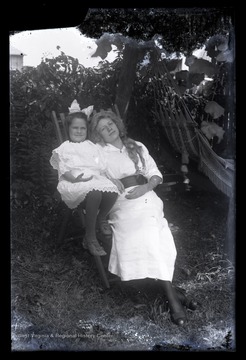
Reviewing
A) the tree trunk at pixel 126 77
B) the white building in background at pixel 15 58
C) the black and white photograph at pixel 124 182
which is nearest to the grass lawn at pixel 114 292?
the black and white photograph at pixel 124 182

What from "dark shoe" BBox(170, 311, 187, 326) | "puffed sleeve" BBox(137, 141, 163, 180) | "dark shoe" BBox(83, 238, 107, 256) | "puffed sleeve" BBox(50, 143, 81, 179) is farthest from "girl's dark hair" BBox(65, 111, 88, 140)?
"dark shoe" BBox(170, 311, 187, 326)

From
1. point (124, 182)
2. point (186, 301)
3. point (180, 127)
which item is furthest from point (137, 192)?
point (186, 301)

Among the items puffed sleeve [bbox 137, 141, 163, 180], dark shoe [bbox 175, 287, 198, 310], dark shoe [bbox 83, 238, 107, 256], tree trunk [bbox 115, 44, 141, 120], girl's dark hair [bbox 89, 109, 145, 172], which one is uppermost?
tree trunk [bbox 115, 44, 141, 120]

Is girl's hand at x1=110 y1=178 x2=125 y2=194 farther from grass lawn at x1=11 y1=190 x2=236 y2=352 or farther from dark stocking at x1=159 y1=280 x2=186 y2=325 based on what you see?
dark stocking at x1=159 y1=280 x2=186 y2=325

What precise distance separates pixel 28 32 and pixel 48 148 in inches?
24.4

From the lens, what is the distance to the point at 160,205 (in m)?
2.81

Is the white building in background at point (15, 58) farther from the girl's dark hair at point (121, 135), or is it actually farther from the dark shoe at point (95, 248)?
the dark shoe at point (95, 248)

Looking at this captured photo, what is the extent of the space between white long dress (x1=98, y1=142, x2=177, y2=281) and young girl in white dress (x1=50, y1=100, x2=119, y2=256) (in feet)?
0.18

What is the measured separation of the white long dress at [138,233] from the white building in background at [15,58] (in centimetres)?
64

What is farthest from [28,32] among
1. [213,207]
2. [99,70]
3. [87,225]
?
[213,207]

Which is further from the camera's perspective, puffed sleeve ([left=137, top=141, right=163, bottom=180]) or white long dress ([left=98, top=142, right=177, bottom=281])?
puffed sleeve ([left=137, top=141, right=163, bottom=180])

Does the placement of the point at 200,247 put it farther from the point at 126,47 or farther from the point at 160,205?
the point at 126,47

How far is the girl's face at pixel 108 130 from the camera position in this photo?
2.81 meters

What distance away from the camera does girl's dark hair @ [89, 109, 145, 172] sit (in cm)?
281
